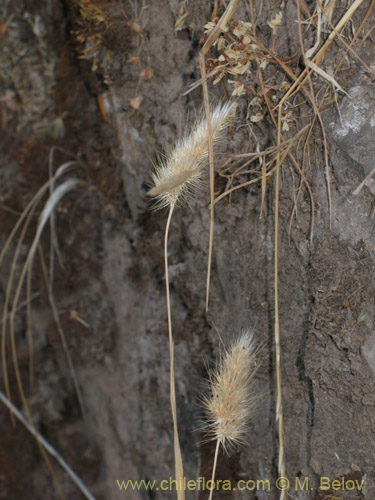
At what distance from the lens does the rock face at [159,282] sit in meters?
0.97

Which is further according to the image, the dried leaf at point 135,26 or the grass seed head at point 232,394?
the dried leaf at point 135,26

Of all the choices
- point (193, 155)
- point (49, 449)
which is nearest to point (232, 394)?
point (193, 155)

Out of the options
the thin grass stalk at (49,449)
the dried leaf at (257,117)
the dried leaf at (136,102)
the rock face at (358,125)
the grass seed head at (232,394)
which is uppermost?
the dried leaf at (136,102)

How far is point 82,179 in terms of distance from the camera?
149cm

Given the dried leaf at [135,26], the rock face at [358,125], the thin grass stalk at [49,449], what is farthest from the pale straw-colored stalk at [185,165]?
the thin grass stalk at [49,449]

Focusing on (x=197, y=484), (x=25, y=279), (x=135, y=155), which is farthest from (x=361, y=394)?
(x=25, y=279)

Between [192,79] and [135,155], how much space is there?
11.5 inches

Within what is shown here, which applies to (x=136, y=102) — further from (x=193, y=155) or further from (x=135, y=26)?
(x=193, y=155)

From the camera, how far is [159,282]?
132 cm

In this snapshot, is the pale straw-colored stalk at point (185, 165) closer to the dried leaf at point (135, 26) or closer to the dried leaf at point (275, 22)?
the dried leaf at point (275, 22)

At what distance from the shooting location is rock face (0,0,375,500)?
97 cm

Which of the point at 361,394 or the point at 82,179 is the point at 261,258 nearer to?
the point at 361,394

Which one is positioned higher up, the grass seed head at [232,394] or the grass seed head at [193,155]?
the grass seed head at [193,155]

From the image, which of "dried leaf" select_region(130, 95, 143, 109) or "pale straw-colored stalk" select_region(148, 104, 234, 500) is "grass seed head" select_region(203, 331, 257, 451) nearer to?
"pale straw-colored stalk" select_region(148, 104, 234, 500)
